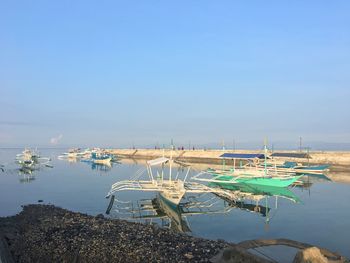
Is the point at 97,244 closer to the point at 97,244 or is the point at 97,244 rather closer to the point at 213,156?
the point at 97,244

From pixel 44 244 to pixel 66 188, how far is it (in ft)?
83.3

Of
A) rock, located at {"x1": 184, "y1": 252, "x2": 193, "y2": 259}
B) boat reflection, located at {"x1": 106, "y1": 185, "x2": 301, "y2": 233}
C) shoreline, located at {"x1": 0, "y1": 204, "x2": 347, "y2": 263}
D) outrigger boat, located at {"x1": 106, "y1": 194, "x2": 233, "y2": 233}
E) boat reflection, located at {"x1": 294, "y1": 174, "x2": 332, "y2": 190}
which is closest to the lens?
rock, located at {"x1": 184, "y1": 252, "x2": 193, "y2": 259}

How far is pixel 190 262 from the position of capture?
39.5ft

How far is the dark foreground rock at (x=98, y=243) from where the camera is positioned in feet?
42.4

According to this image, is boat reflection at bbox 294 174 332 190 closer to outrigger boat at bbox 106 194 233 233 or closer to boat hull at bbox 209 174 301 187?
boat hull at bbox 209 174 301 187

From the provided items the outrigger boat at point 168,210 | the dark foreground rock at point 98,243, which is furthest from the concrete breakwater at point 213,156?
the dark foreground rock at point 98,243

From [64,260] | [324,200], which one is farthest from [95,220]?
[324,200]

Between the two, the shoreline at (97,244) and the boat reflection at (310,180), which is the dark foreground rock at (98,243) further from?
the boat reflection at (310,180)

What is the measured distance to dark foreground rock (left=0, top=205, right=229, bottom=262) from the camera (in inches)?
508

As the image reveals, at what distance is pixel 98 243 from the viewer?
14.1 meters

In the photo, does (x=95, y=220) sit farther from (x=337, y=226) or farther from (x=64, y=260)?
(x=337, y=226)

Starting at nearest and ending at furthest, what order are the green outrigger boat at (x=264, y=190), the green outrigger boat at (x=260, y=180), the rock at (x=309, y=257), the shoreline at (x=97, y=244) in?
1. the rock at (x=309, y=257)
2. the shoreline at (x=97, y=244)
3. the green outrigger boat at (x=264, y=190)
4. the green outrigger boat at (x=260, y=180)

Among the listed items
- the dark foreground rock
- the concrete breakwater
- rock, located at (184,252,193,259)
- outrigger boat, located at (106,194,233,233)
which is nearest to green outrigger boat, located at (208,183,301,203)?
outrigger boat, located at (106,194,233,233)

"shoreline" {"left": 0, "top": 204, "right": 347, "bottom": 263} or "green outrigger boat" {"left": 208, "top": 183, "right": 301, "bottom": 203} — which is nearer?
"shoreline" {"left": 0, "top": 204, "right": 347, "bottom": 263}
